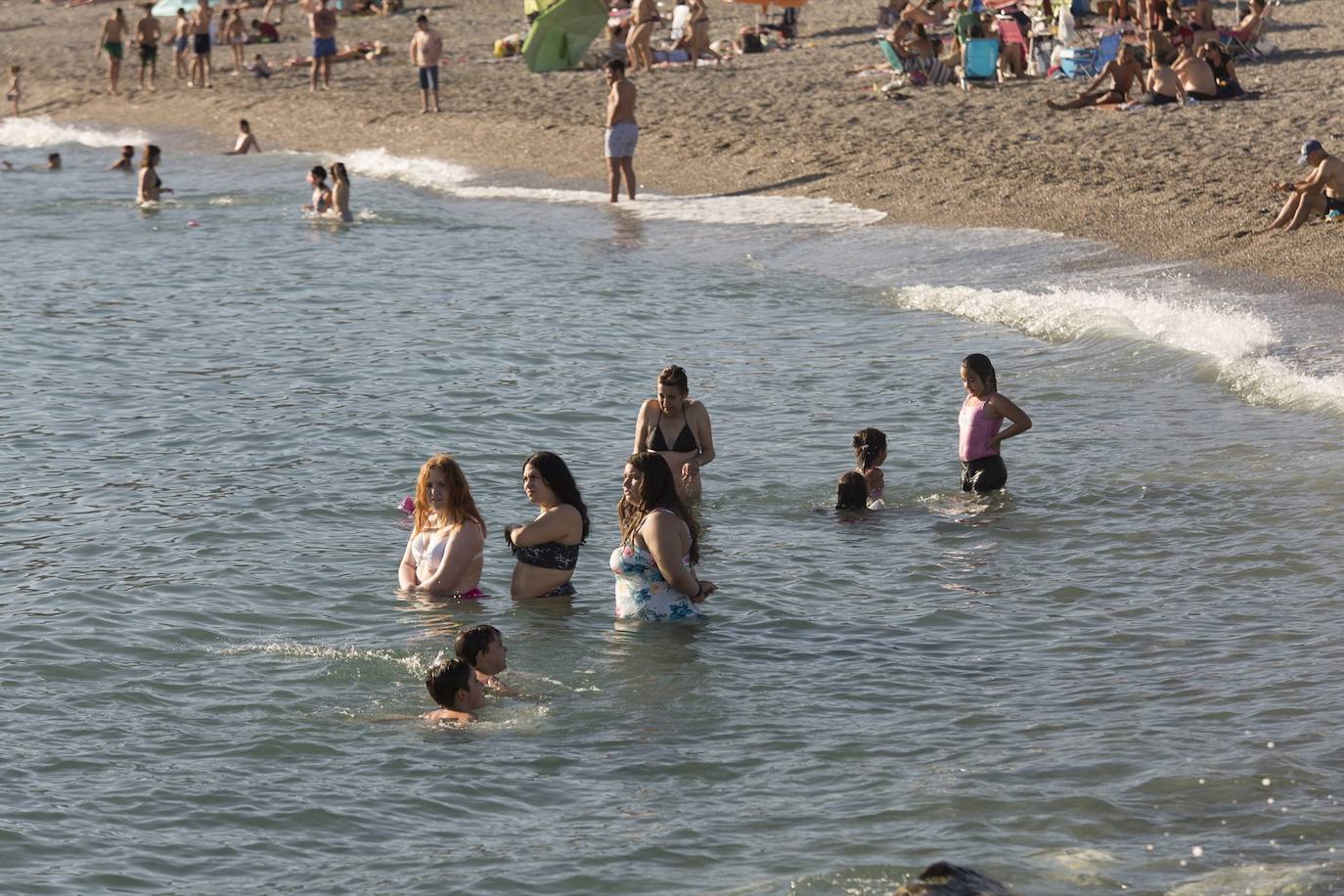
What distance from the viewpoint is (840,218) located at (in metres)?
23.2

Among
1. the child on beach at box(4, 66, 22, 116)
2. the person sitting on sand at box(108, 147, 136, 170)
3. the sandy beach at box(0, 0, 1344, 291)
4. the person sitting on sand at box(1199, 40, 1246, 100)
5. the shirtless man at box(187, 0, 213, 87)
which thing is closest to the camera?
the sandy beach at box(0, 0, 1344, 291)

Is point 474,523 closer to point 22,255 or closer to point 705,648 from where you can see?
point 705,648

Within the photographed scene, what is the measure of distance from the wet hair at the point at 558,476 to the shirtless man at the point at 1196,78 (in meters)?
17.3

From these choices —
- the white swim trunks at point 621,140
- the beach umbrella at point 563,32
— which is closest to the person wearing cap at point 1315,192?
the white swim trunks at point 621,140

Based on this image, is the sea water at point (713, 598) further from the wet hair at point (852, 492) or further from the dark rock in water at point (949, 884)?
the dark rock in water at point (949, 884)

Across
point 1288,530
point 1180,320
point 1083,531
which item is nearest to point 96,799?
point 1083,531

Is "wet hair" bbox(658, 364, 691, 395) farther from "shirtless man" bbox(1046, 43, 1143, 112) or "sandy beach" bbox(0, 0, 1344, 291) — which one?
"shirtless man" bbox(1046, 43, 1143, 112)

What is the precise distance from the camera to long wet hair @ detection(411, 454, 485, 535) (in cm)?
973

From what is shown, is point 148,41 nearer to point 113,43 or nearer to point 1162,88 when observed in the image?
point 113,43

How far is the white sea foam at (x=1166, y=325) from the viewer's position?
14.3 meters

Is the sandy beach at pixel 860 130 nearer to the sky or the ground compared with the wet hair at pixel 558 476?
nearer to the sky

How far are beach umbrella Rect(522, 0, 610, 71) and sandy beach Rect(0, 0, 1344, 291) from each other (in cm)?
74

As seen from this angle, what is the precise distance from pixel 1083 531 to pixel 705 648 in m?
3.26

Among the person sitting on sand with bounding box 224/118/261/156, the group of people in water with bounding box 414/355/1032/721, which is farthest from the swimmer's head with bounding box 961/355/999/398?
the person sitting on sand with bounding box 224/118/261/156
